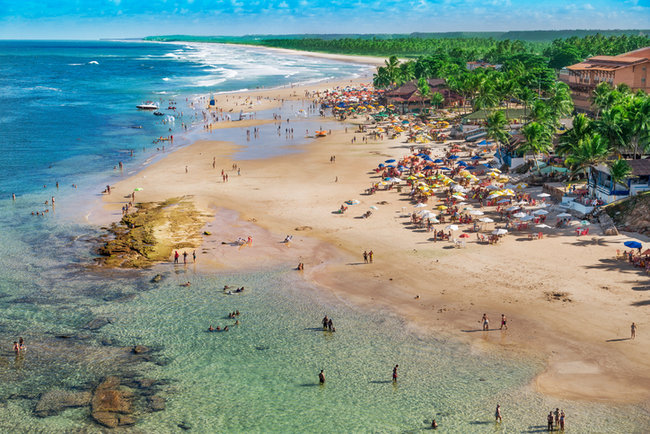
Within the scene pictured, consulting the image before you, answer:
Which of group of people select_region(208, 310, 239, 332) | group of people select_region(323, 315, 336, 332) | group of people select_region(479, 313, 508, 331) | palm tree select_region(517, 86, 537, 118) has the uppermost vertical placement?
palm tree select_region(517, 86, 537, 118)

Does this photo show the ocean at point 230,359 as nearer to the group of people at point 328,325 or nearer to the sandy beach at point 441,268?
the group of people at point 328,325

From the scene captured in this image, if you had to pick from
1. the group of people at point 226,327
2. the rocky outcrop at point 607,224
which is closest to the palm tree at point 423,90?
the rocky outcrop at point 607,224

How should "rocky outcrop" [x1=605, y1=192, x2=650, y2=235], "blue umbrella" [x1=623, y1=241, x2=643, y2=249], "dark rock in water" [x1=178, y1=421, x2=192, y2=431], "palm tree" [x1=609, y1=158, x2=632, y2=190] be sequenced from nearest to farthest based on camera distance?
"dark rock in water" [x1=178, y1=421, x2=192, y2=431] → "blue umbrella" [x1=623, y1=241, x2=643, y2=249] → "rocky outcrop" [x1=605, y1=192, x2=650, y2=235] → "palm tree" [x1=609, y1=158, x2=632, y2=190]

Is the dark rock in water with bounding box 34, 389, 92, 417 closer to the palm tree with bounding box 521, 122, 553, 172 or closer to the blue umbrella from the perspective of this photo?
the blue umbrella

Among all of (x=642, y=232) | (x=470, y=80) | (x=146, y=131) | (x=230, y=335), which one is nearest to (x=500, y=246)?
(x=642, y=232)

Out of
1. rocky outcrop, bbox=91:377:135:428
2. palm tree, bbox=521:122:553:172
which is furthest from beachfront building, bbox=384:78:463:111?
rocky outcrop, bbox=91:377:135:428

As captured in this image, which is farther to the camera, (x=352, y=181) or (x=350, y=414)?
(x=352, y=181)

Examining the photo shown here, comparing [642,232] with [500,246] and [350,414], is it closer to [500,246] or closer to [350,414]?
[500,246]
